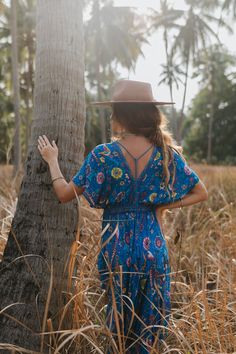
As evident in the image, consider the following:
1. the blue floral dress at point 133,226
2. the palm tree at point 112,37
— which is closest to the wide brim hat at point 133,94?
the blue floral dress at point 133,226

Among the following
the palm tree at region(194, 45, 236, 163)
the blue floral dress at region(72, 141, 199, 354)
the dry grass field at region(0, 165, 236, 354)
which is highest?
the palm tree at region(194, 45, 236, 163)

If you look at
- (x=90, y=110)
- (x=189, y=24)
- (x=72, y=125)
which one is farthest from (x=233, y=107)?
(x=72, y=125)

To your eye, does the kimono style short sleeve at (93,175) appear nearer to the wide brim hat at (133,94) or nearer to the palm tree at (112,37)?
the wide brim hat at (133,94)

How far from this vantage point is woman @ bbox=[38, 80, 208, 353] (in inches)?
83.2

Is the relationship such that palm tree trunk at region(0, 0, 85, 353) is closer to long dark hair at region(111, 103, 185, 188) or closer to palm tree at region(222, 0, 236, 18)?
long dark hair at region(111, 103, 185, 188)

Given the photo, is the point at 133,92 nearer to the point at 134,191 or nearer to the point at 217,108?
the point at 134,191

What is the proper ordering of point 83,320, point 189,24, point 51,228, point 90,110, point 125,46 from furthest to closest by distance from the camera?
point 90,110 → point 189,24 → point 125,46 → point 51,228 → point 83,320

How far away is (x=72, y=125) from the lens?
2.36m

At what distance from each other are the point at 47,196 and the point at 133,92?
25.6 inches

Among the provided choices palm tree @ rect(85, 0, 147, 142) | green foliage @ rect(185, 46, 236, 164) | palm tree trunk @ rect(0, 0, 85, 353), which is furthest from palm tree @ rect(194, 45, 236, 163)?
palm tree trunk @ rect(0, 0, 85, 353)

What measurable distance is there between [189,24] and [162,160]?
86.7 ft

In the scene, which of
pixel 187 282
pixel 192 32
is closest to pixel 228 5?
pixel 192 32

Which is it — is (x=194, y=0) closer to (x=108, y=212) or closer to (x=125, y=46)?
(x=125, y=46)

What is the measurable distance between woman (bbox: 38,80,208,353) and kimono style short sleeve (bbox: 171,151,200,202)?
0.02m
